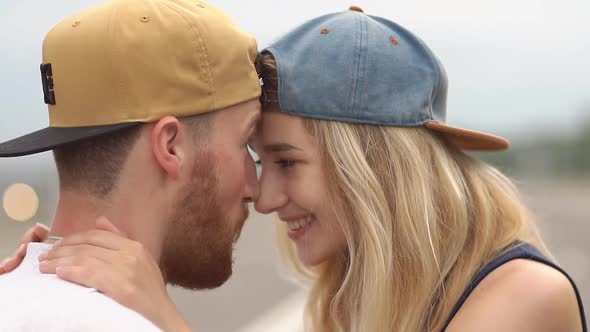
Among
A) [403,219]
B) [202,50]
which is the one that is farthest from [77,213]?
[403,219]

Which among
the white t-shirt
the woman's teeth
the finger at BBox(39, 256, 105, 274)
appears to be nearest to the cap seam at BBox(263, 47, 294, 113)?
the woman's teeth

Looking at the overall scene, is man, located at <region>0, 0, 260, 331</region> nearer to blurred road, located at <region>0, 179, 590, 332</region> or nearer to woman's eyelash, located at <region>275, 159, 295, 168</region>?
woman's eyelash, located at <region>275, 159, 295, 168</region>

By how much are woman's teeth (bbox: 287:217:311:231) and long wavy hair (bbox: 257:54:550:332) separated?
0.18m

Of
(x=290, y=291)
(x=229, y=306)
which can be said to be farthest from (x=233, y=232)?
(x=290, y=291)

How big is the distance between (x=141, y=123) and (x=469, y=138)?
1505 millimetres

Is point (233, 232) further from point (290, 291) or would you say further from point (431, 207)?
point (290, 291)

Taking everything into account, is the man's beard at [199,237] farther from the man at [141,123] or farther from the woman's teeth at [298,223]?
Answer: the woman's teeth at [298,223]

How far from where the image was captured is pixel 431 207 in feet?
12.7

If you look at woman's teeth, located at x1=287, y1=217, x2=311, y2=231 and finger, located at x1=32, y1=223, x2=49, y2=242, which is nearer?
finger, located at x1=32, y1=223, x2=49, y2=242

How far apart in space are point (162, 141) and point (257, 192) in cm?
85

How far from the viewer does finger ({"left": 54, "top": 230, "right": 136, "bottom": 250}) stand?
9.84 ft

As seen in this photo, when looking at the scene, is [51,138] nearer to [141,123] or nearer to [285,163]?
[141,123]

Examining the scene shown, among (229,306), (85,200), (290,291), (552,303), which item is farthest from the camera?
(290,291)

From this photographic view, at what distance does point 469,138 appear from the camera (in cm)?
402
